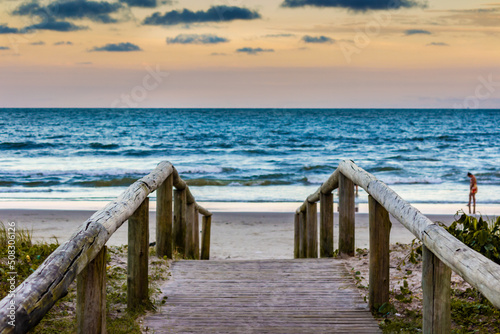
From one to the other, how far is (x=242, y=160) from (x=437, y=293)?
26797 mm

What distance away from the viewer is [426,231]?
8.82 feet

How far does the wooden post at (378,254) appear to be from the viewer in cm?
379

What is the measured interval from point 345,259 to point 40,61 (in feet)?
101

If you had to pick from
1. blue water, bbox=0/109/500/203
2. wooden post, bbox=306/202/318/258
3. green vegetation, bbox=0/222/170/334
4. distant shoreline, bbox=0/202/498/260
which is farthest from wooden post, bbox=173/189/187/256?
blue water, bbox=0/109/500/203

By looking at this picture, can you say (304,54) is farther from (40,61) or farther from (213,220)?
(213,220)

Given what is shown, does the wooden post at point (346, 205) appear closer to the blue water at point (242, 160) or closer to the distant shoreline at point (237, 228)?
the distant shoreline at point (237, 228)

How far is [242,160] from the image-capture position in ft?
96.4

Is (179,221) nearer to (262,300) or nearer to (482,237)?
(262,300)

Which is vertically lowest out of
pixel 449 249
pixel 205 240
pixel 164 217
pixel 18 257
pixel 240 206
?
pixel 240 206

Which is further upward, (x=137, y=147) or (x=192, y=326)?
(x=192, y=326)

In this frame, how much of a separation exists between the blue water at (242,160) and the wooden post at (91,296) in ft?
46.3

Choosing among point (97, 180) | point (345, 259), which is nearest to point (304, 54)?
point (97, 180)

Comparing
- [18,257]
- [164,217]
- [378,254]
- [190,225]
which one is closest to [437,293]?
[378,254]

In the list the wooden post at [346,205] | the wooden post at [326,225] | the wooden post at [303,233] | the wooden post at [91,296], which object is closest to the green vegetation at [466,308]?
the wooden post at [346,205]
